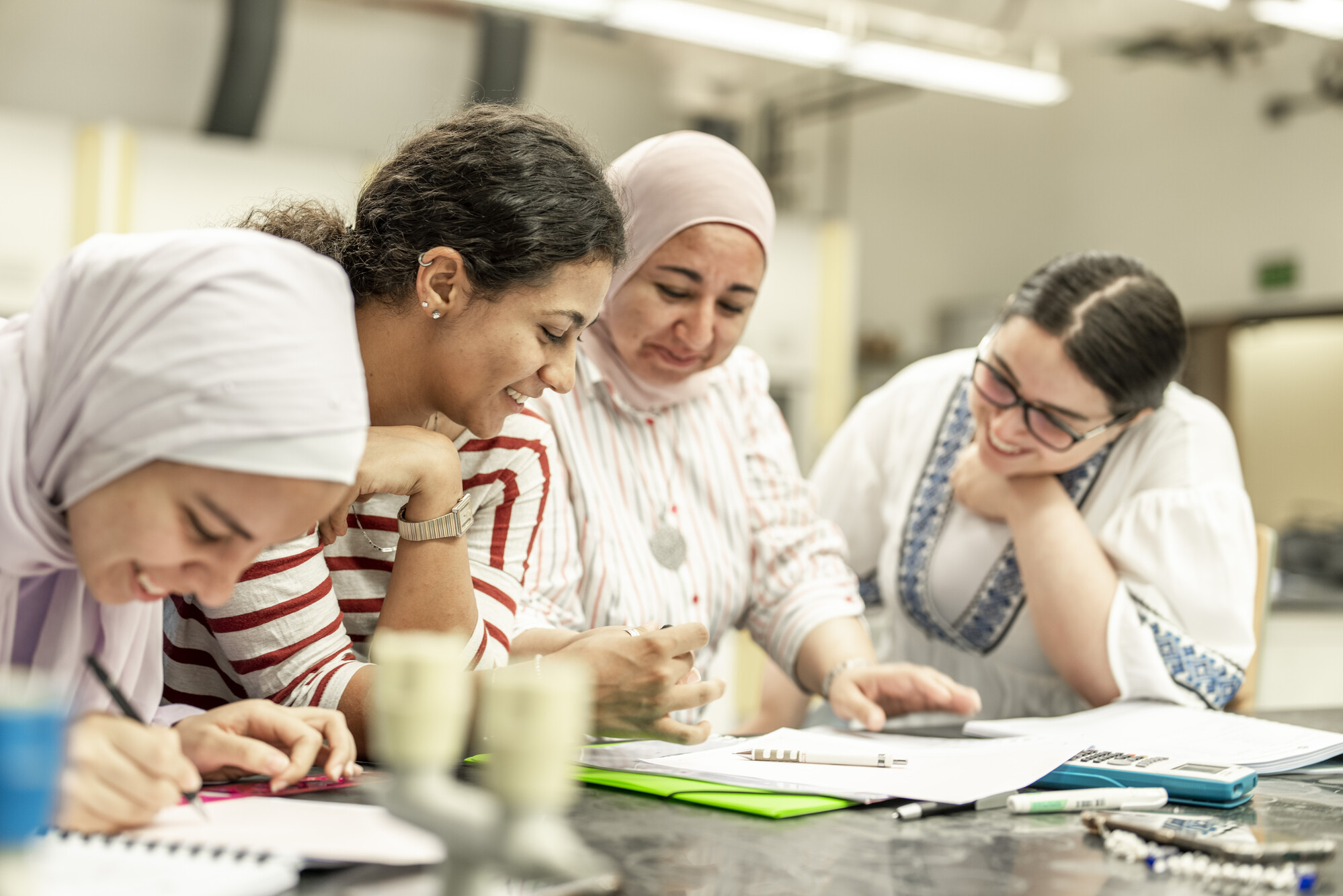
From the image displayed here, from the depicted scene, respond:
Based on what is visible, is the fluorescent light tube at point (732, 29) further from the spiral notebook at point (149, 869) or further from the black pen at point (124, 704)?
the spiral notebook at point (149, 869)

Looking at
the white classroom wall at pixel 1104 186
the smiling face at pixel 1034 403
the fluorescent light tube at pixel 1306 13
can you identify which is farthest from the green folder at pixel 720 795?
the white classroom wall at pixel 1104 186

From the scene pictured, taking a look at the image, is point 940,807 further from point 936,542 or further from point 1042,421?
point 936,542

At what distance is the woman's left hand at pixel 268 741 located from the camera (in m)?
0.99

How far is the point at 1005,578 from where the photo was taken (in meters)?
1.91

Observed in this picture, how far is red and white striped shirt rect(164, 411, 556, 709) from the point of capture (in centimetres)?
120

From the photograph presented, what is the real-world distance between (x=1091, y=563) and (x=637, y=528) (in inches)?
25.3

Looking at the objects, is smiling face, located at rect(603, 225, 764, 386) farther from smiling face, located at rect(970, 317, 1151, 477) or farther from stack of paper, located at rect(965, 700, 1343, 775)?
stack of paper, located at rect(965, 700, 1343, 775)

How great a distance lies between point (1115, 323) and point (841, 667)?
62cm

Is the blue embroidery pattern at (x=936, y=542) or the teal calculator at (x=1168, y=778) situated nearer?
the teal calculator at (x=1168, y=778)

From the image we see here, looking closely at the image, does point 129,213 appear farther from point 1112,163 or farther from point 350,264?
point 1112,163

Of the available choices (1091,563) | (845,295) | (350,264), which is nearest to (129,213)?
(845,295)

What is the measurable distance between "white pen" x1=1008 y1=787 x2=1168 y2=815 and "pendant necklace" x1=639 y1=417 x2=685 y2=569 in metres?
0.71

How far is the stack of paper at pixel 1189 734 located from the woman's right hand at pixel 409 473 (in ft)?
2.29

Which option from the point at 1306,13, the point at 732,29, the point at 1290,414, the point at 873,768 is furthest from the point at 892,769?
the point at 1290,414
